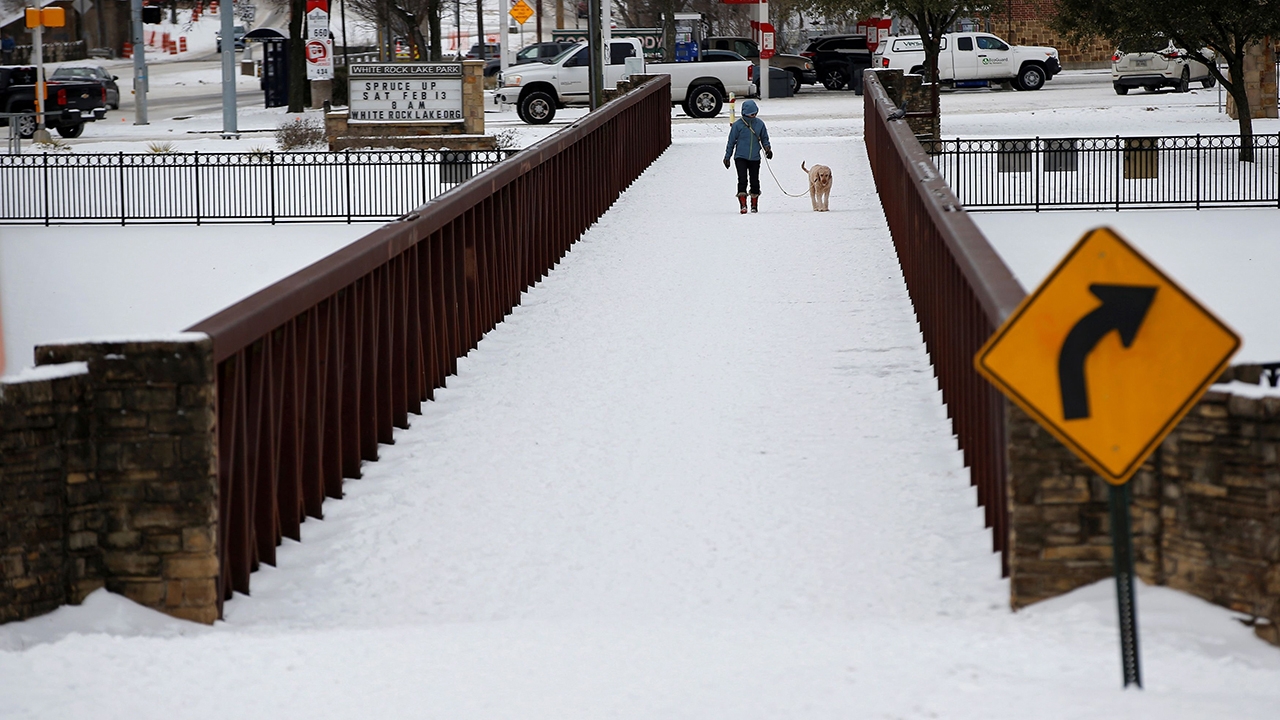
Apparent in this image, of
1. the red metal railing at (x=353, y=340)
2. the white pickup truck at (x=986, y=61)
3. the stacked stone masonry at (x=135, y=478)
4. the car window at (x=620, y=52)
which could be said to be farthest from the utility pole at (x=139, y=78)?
the stacked stone masonry at (x=135, y=478)

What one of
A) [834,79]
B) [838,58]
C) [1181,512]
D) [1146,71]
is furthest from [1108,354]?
[838,58]

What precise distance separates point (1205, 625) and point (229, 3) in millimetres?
36515

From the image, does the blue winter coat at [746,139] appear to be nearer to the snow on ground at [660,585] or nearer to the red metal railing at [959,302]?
the red metal railing at [959,302]

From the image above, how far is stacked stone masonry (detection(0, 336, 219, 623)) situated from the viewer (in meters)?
6.48

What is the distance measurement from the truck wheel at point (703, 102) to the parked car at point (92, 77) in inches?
634

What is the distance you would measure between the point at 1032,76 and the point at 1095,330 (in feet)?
156

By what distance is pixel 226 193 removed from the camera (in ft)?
87.7

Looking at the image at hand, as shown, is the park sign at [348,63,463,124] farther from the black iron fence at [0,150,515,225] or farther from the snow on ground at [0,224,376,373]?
the snow on ground at [0,224,376,373]

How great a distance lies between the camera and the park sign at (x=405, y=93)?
108 ft

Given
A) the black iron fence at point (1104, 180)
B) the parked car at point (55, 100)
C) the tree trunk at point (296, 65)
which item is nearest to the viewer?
the black iron fence at point (1104, 180)

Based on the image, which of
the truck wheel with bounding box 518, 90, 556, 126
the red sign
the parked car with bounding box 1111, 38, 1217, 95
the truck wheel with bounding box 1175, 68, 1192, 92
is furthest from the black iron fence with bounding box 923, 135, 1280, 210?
the truck wheel with bounding box 1175, 68, 1192, 92

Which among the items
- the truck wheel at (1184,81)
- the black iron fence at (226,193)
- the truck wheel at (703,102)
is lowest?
the black iron fence at (226,193)

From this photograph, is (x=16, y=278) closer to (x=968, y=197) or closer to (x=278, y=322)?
(x=968, y=197)

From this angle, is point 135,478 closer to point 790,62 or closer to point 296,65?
point 296,65
